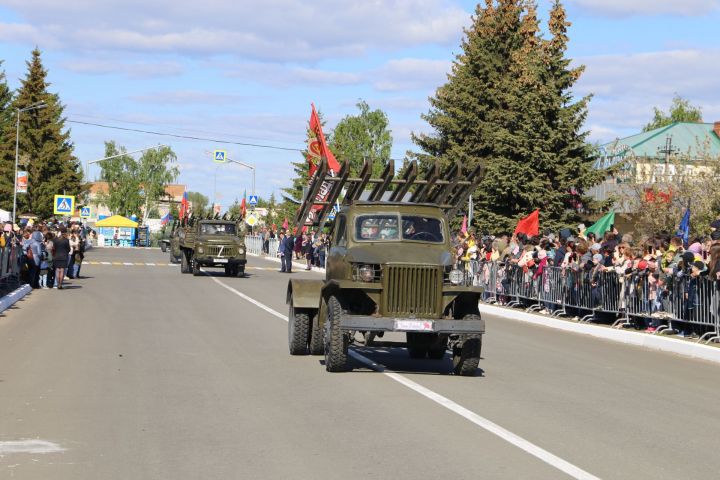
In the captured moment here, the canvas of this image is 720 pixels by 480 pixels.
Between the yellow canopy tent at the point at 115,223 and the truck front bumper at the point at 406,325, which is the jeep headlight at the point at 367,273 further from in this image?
the yellow canopy tent at the point at 115,223

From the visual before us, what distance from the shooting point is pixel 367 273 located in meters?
12.9

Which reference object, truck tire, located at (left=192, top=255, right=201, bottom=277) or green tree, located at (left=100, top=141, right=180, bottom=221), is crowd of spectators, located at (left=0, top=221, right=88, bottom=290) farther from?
green tree, located at (left=100, top=141, right=180, bottom=221)

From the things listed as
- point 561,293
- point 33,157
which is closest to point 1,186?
point 33,157

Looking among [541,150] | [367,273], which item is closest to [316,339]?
[367,273]

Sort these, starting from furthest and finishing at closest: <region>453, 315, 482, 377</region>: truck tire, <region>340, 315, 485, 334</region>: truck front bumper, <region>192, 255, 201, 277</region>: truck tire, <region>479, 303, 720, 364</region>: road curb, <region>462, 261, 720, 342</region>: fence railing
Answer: <region>192, 255, 201, 277</region>: truck tire
<region>462, 261, 720, 342</region>: fence railing
<region>479, 303, 720, 364</region>: road curb
<region>453, 315, 482, 377</region>: truck tire
<region>340, 315, 485, 334</region>: truck front bumper

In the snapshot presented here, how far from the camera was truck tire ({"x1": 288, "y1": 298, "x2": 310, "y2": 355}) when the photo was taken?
1474cm

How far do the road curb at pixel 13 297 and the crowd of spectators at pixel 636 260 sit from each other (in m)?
12.1

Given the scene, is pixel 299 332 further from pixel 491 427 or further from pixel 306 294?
pixel 491 427

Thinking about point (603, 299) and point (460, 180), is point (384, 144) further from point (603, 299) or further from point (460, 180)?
point (460, 180)

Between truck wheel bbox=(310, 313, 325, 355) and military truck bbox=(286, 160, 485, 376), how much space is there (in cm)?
1

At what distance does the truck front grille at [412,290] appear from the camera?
1280cm

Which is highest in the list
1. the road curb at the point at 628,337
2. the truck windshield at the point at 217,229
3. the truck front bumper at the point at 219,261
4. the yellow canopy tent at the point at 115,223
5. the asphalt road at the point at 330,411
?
the yellow canopy tent at the point at 115,223

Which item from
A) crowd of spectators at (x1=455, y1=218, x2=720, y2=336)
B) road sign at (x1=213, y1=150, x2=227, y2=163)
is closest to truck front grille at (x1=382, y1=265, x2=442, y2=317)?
crowd of spectators at (x1=455, y1=218, x2=720, y2=336)

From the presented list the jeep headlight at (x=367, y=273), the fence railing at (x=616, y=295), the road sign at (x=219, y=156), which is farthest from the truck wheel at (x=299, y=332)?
the road sign at (x=219, y=156)
